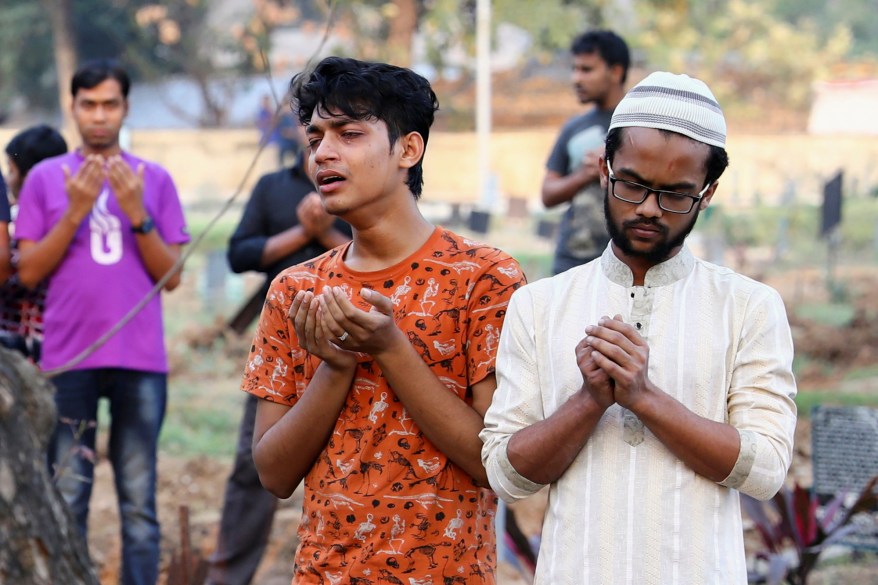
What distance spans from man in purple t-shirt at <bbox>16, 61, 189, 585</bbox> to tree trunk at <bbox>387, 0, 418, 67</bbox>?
15.5 m

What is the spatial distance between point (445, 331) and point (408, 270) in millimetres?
150

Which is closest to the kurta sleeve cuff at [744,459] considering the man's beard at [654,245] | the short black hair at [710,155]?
the man's beard at [654,245]

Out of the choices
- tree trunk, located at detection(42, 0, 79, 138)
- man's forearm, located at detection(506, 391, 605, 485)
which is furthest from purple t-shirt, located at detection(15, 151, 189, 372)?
tree trunk, located at detection(42, 0, 79, 138)

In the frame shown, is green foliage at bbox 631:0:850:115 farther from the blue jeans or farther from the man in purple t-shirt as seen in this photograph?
the blue jeans

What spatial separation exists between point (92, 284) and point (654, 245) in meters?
2.76

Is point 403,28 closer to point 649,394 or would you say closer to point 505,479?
point 505,479

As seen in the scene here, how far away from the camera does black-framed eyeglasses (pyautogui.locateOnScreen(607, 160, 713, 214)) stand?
2305 mm

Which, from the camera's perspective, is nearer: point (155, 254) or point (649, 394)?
point (649, 394)

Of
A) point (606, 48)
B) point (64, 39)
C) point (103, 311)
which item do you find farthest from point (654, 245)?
point (64, 39)

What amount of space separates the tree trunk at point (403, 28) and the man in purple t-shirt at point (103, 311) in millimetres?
15522

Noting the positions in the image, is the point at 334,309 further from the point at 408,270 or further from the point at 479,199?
the point at 479,199

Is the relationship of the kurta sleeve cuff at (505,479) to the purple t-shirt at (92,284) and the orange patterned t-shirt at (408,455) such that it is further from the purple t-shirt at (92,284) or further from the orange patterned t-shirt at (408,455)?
the purple t-shirt at (92,284)

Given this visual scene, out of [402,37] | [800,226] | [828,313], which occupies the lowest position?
[828,313]

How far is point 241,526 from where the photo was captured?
5059mm
